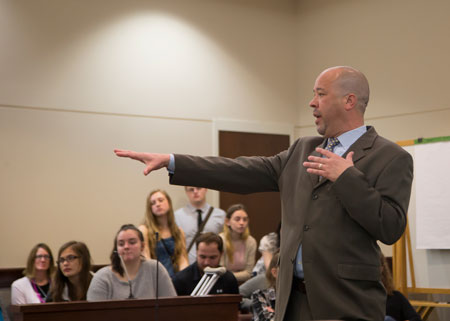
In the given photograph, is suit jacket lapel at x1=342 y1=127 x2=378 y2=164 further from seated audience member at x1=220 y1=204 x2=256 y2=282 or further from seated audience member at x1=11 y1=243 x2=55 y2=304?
seated audience member at x1=220 y1=204 x2=256 y2=282

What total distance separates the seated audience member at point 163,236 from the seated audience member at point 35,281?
0.83m

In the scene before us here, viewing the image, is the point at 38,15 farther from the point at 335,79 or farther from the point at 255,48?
the point at 335,79

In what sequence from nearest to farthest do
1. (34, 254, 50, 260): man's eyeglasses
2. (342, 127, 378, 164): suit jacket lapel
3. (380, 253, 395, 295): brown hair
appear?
(342, 127, 378, 164): suit jacket lapel
(380, 253, 395, 295): brown hair
(34, 254, 50, 260): man's eyeglasses

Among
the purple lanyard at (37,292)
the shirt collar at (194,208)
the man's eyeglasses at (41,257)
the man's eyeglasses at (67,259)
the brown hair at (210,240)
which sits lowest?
the purple lanyard at (37,292)

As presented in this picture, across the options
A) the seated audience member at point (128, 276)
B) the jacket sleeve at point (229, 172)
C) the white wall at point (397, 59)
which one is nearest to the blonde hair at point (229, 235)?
the white wall at point (397, 59)

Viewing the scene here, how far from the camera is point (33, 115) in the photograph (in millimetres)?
6898

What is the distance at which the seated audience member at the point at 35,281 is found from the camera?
18.3 ft

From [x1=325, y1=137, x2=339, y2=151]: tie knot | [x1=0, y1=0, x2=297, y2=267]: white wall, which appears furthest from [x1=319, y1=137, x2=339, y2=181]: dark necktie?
[x1=0, y1=0, x2=297, y2=267]: white wall

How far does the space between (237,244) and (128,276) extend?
209 centimetres

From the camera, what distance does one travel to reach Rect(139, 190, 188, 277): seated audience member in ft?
20.1

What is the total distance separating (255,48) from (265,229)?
2132 mm

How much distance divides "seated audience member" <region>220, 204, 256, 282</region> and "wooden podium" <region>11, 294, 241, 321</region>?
2.21 meters

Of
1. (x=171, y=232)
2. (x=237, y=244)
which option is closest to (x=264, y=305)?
(x=171, y=232)

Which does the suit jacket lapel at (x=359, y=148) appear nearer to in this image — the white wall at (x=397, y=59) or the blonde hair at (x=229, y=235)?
the blonde hair at (x=229, y=235)
